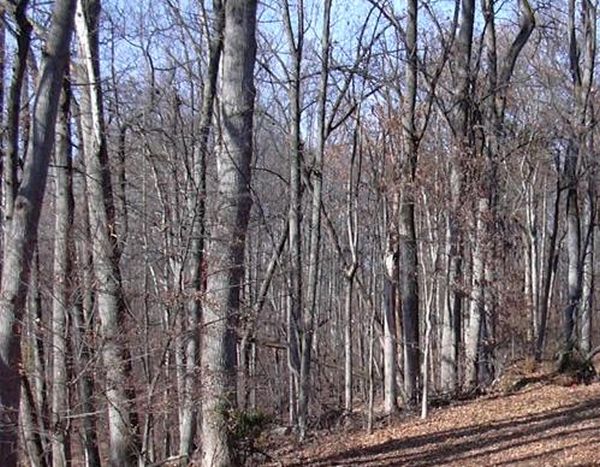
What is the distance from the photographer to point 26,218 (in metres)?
6.72

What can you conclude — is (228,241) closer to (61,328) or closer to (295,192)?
(61,328)

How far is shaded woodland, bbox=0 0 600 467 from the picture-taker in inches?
293

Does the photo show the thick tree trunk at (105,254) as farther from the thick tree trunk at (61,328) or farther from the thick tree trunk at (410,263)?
the thick tree trunk at (410,263)

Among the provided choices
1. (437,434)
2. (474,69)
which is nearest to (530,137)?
(474,69)

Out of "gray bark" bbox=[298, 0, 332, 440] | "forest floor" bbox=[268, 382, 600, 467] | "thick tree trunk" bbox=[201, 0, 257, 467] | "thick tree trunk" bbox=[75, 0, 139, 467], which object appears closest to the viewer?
"thick tree trunk" bbox=[75, 0, 139, 467]

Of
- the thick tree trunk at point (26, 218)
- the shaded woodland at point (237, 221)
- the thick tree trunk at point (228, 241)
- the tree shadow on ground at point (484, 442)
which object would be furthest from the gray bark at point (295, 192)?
the thick tree trunk at point (26, 218)

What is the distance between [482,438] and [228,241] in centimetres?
392

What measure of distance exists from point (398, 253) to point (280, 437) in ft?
10.5

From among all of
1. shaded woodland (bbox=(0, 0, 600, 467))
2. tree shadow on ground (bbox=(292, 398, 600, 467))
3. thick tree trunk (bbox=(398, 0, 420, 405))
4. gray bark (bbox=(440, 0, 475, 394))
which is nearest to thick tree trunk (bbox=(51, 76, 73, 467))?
shaded woodland (bbox=(0, 0, 600, 467))

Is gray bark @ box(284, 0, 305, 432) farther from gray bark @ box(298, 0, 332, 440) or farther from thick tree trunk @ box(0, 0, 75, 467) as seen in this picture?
thick tree trunk @ box(0, 0, 75, 467)

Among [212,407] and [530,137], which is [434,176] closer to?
[212,407]

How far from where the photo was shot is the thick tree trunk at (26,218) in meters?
6.57

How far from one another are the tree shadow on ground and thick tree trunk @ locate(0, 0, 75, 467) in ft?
12.1

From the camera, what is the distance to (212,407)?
7.54 metres
